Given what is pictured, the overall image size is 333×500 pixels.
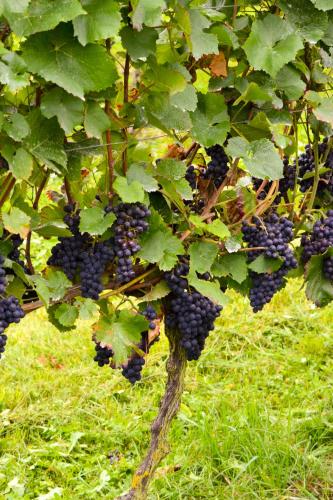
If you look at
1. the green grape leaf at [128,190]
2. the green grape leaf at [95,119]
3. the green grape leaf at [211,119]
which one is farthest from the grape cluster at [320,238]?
the green grape leaf at [95,119]

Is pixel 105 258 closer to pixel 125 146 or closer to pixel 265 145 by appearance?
pixel 125 146

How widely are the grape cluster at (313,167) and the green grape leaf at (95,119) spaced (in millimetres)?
955

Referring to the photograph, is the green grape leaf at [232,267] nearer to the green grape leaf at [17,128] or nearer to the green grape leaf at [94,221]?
the green grape leaf at [94,221]

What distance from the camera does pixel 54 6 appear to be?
161 cm

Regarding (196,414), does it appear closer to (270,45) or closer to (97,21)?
(270,45)

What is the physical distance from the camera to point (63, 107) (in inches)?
71.7

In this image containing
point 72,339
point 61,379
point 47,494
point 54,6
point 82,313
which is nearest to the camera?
point 54,6

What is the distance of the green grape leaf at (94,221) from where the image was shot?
78.6 inches

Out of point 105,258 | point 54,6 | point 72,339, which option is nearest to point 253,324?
point 72,339

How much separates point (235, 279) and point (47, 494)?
5.44 feet

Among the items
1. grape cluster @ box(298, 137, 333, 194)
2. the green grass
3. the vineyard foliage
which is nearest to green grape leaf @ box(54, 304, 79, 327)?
the vineyard foliage

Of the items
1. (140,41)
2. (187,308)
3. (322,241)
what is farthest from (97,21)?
(322,241)

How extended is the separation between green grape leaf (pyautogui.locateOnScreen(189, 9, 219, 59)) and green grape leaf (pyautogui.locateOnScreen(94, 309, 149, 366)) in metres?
0.73

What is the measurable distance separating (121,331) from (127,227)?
31cm
